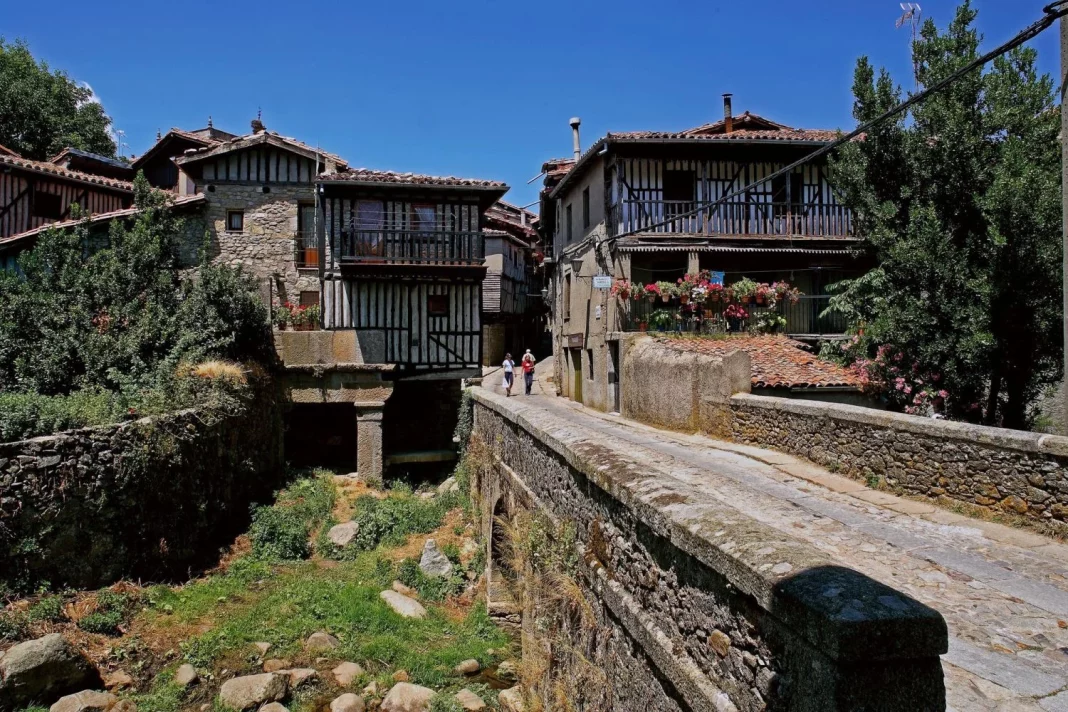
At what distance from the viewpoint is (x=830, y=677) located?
Answer: 8.11 feet

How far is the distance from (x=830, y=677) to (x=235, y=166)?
21920mm

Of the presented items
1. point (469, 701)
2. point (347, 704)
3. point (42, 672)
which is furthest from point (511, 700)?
point (42, 672)

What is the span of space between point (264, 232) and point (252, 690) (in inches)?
624

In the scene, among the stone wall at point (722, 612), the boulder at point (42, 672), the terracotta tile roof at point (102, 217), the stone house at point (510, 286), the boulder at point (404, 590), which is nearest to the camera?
the stone wall at point (722, 612)

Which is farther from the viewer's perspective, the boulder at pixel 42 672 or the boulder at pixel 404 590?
the boulder at pixel 404 590

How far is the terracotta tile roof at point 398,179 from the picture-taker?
17.7 meters

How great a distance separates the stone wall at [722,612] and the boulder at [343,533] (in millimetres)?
8368

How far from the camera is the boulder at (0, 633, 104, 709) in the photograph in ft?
22.6

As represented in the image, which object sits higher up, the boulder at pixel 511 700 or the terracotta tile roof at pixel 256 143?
the terracotta tile roof at pixel 256 143

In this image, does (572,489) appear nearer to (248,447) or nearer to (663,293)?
(248,447)

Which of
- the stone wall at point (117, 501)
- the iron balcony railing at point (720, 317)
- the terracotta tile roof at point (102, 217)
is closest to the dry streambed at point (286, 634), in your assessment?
the stone wall at point (117, 501)

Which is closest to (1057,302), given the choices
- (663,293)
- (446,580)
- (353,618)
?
(663,293)

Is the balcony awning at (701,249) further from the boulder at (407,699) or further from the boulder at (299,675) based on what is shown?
the boulder at (299,675)

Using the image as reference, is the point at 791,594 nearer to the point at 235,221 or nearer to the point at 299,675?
the point at 299,675
